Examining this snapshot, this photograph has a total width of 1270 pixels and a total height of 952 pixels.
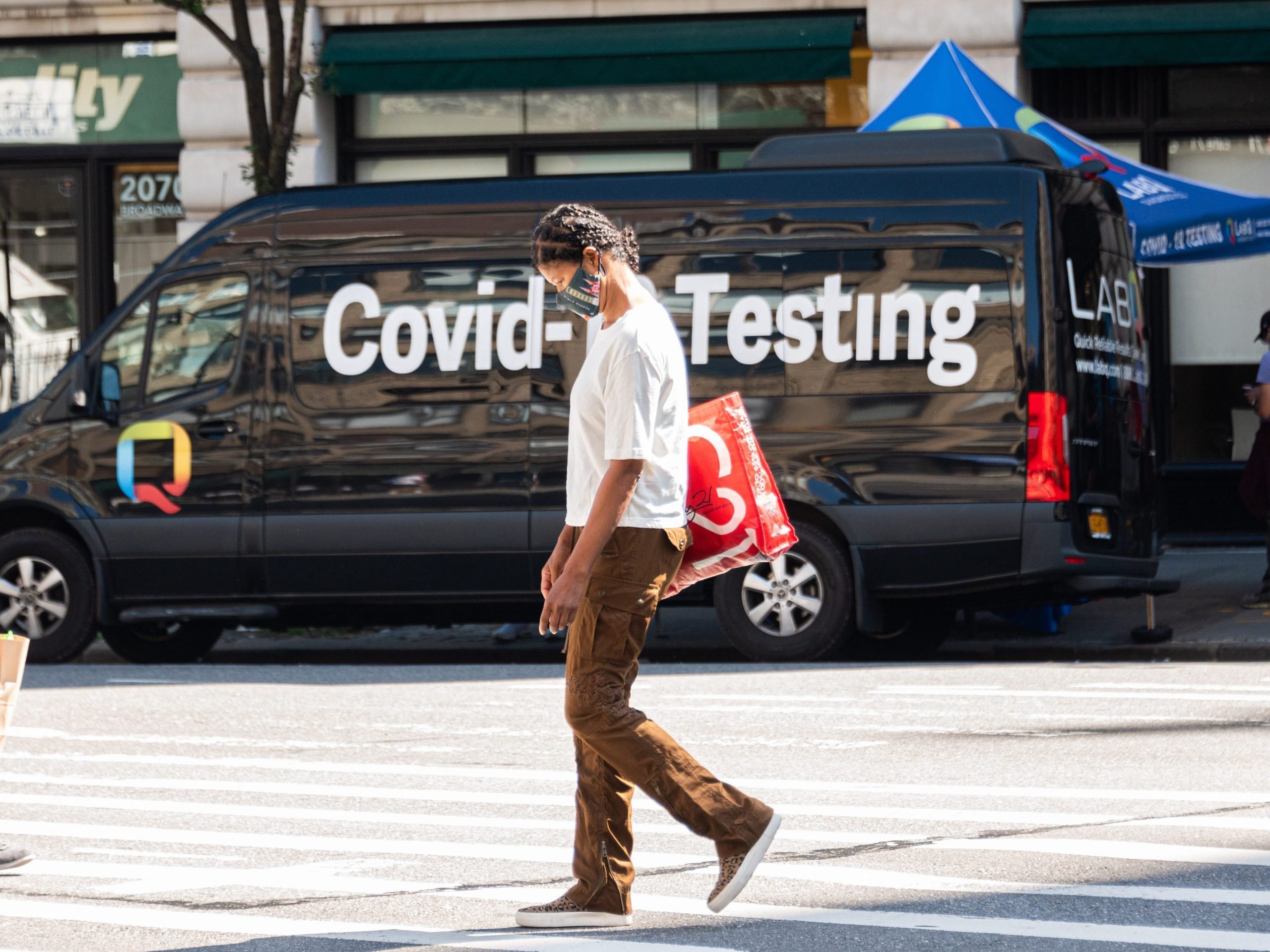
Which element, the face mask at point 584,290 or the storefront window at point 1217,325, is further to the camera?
the storefront window at point 1217,325

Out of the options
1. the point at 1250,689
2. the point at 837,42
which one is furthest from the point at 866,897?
the point at 837,42

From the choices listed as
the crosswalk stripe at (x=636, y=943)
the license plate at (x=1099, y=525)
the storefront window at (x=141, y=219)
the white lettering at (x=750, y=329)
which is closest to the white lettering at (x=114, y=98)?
the storefront window at (x=141, y=219)

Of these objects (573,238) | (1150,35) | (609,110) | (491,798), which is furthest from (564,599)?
(609,110)

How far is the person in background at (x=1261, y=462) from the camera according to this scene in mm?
13727

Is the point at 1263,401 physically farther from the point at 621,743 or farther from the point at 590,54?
the point at 621,743

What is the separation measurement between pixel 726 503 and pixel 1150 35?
12273 mm

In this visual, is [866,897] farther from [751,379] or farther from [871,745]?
[751,379]

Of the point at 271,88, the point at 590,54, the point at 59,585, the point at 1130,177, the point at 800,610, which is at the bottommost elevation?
the point at 800,610

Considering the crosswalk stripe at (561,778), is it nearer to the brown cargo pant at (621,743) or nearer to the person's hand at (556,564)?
the brown cargo pant at (621,743)

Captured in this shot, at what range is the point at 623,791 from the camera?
17.4ft

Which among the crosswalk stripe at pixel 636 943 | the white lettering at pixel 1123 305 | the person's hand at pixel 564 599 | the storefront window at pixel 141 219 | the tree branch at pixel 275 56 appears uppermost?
the tree branch at pixel 275 56

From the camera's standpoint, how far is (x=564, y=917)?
5.27 metres

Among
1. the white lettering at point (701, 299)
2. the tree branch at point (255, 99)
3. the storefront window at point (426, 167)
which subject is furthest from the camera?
the storefront window at point (426, 167)

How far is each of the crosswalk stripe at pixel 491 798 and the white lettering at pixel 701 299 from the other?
427 cm
